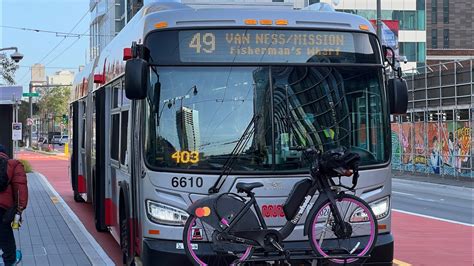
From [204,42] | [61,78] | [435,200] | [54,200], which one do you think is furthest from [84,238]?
[61,78]

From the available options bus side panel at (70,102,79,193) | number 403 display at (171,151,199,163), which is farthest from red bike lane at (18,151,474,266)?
number 403 display at (171,151,199,163)

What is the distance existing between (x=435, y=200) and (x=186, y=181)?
1560cm

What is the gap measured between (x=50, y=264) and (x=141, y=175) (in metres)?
3.29

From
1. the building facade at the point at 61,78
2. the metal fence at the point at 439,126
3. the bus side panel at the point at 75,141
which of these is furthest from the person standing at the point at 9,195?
the building facade at the point at 61,78

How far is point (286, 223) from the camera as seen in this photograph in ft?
21.0

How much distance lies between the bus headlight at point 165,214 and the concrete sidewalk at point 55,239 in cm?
309

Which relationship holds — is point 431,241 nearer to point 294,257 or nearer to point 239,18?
point 294,257

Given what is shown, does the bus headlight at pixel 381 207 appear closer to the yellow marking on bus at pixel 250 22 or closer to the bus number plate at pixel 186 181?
the bus number plate at pixel 186 181

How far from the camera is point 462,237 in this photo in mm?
12344

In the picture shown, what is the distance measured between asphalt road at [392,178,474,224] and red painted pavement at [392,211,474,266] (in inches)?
46.8

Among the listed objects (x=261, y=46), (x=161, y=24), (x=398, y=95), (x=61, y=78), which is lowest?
(x=398, y=95)

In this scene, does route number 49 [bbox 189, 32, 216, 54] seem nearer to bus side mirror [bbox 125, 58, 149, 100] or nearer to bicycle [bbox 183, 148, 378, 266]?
bus side mirror [bbox 125, 58, 149, 100]

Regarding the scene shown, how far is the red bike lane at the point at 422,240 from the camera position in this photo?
386 inches

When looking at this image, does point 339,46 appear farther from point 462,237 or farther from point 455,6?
point 455,6
